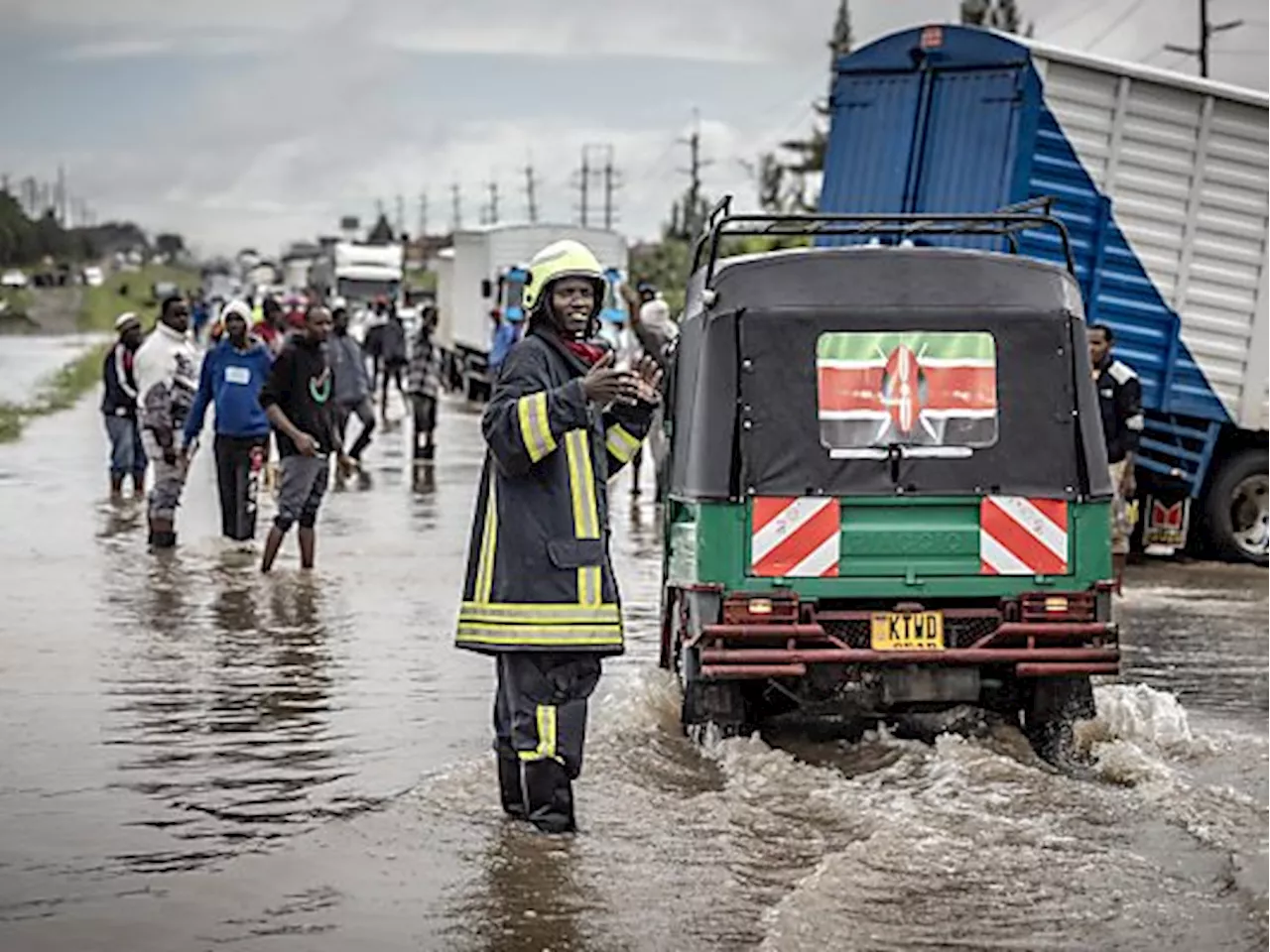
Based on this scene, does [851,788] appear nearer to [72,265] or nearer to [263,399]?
[263,399]

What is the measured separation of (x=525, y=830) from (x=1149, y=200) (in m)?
11.3

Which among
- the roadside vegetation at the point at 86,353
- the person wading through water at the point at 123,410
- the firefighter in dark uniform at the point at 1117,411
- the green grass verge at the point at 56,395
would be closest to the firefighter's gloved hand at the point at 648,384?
the firefighter in dark uniform at the point at 1117,411

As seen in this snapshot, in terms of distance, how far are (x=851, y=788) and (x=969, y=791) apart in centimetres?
45

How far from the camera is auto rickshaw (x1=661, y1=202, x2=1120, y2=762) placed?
32.8 feet

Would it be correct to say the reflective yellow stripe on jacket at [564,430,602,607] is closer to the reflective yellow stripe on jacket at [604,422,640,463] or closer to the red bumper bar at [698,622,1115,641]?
the reflective yellow stripe on jacket at [604,422,640,463]

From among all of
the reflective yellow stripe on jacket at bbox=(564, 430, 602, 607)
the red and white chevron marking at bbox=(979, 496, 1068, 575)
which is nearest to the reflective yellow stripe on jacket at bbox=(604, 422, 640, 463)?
the reflective yellow stripe on jacket at bbox=(564, 430, 602, 607)

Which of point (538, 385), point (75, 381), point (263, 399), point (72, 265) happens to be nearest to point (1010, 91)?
point (263, 399)

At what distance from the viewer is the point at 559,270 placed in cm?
859

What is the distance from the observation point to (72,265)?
16288 cm

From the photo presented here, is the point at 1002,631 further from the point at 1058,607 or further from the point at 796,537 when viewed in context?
the point at 796,537

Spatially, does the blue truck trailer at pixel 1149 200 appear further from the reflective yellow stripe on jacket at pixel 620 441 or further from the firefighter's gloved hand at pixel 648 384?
the reflective yellow stripe on jacket at pixel 620 441

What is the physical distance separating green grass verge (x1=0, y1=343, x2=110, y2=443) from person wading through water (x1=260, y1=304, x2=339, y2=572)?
1597 centimetres

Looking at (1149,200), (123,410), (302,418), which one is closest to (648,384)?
(302,418)

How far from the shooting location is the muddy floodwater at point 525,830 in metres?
7.62
